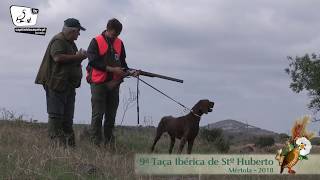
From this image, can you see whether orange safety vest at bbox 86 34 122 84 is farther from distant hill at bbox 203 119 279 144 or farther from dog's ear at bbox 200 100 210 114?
distant hill at bbox 203 119 279 144

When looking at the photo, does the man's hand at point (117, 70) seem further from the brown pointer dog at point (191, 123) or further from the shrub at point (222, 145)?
the shrub at point (222, 145)

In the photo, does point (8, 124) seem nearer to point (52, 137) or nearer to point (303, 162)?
point (52, 137)

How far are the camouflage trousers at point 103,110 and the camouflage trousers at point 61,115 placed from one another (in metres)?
0.40

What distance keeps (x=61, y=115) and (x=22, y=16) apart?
2956 mm

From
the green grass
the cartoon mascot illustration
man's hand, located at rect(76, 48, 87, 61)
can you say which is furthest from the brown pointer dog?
the cartoon mascot illustration

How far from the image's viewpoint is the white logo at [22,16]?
11.6 metres

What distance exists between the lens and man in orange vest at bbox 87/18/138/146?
9.84 m

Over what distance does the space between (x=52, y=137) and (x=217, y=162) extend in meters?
2.83

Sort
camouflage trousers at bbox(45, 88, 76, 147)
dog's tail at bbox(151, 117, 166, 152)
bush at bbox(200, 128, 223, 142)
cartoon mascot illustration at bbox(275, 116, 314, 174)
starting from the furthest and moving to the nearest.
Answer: bush at bbox(200, 128, 223, 142)
dog's tail at bbox(151, 117, 166, 152)
camouflage trousers at bbox(45, 88, 76, 147)
cartoon mascot illustration at bbox(275, 116, 314, 174)

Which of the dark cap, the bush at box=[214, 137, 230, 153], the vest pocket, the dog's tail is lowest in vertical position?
the bush at box=[214, 137, 230, 153]

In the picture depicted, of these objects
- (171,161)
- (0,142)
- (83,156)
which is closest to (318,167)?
(171,161)

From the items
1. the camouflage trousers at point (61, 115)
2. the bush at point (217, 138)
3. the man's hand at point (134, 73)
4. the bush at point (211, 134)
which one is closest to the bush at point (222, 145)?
the bush at point (217, 138)

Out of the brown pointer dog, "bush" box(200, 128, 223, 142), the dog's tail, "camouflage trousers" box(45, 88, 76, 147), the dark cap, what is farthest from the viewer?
"bush" box(200, 128, 223, 142)

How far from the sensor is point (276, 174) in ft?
26.5
